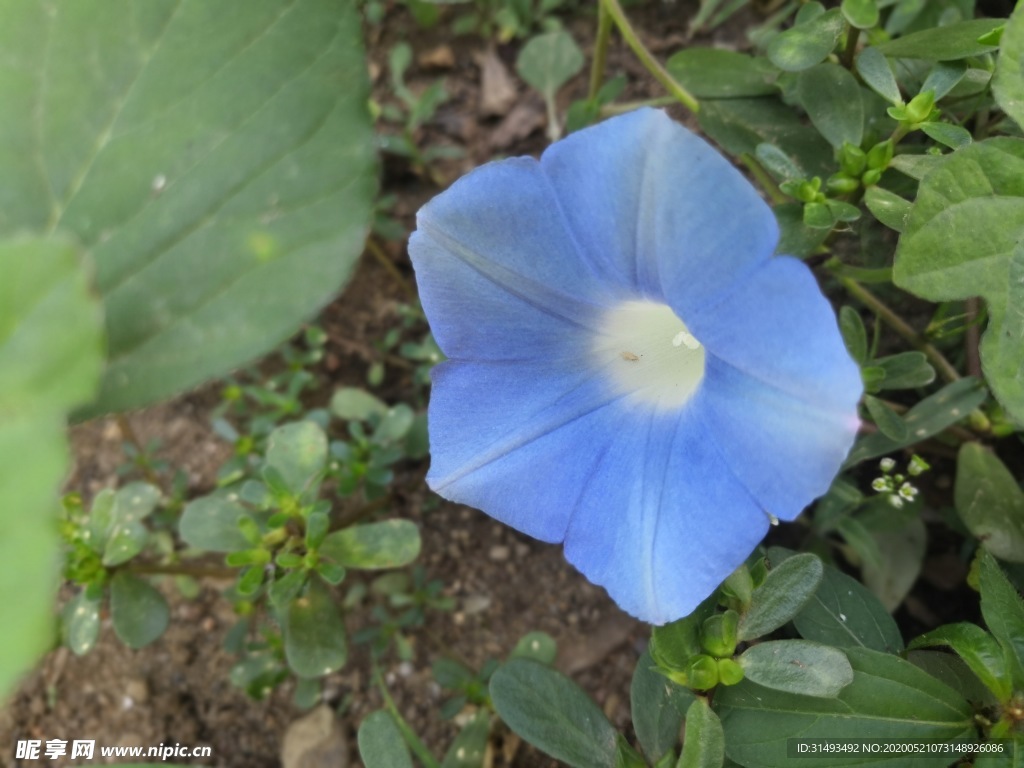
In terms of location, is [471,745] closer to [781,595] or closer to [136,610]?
[136,610]

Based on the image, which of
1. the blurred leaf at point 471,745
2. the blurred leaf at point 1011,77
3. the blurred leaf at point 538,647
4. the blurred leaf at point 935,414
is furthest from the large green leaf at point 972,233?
the blurred leaf at point 471,745

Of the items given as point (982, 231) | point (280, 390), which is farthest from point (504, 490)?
point (280, 390)

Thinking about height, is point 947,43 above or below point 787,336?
above

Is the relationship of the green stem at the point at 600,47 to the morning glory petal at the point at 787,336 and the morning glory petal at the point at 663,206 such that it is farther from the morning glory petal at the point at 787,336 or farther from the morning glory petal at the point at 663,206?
the morning glory petal at the point at 787,336

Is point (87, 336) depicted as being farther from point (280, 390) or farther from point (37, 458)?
point (280, 390)

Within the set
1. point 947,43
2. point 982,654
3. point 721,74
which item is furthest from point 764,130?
point 982,654

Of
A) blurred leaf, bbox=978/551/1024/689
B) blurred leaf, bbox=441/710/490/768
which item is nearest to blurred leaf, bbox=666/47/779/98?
blurred leaf, bbox=978/551/1024/689
